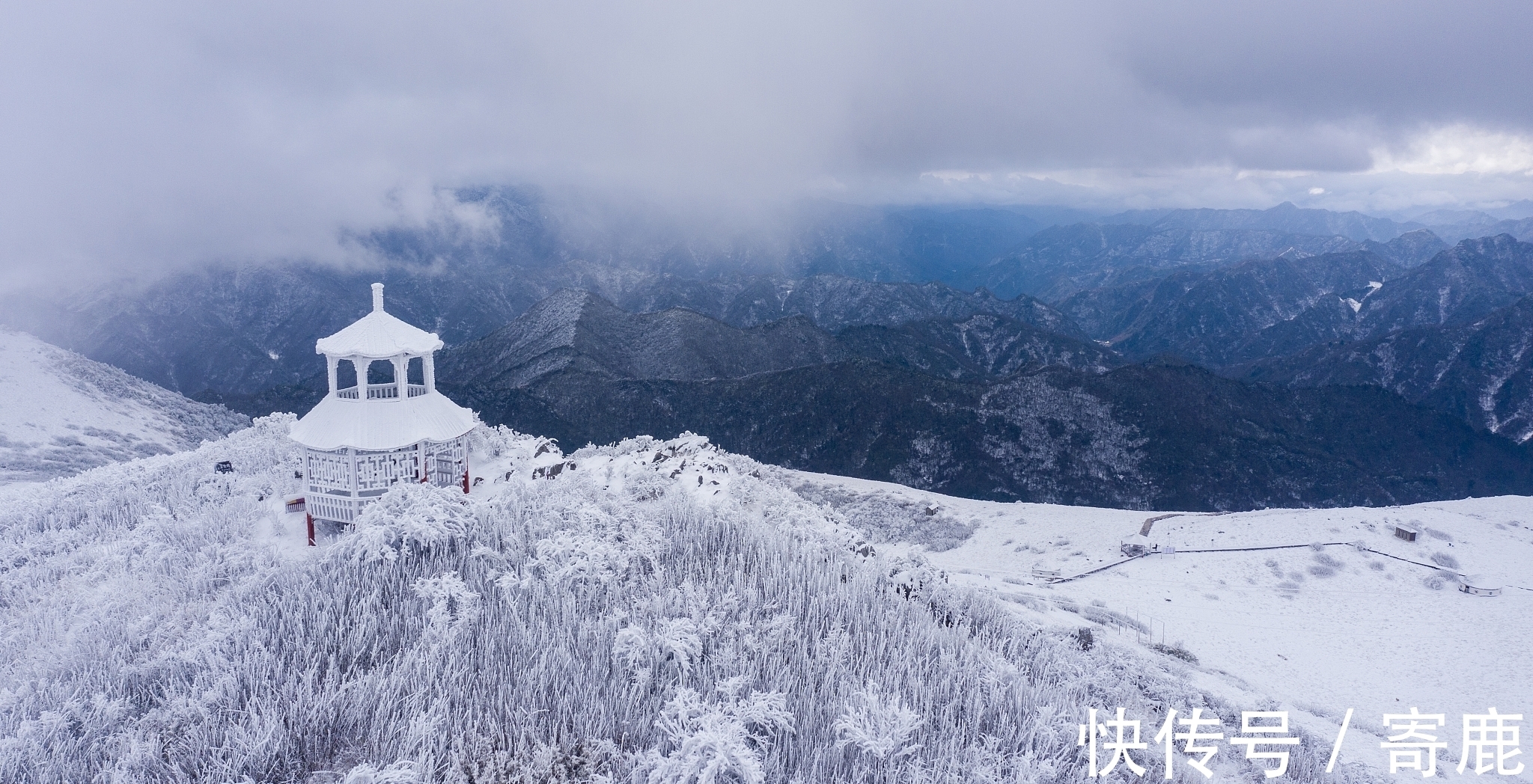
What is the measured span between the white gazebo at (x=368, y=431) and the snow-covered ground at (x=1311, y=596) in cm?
1130

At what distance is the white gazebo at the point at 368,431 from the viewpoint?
1354cm

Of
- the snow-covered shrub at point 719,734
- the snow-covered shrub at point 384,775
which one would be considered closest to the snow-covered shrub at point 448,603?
the snow-covered shrub at point 384,775

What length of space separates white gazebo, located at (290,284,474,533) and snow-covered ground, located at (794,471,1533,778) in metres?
11.3

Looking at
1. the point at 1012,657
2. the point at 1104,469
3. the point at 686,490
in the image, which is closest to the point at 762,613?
the point at 1012,657

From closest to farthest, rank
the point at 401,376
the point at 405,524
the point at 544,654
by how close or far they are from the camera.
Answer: the point at 544,654 < the point at 405,524 < the point at 401,376

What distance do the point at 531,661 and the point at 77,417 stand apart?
4888cm

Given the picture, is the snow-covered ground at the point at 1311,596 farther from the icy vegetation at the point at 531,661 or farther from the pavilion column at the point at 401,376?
the pavilion column at the point at 401,376

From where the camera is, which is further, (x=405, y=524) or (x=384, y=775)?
(x=405, y=524)

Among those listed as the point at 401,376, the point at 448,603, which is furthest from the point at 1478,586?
the point at 401,376

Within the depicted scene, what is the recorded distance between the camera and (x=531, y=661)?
22.7ft

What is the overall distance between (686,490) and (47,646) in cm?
1097

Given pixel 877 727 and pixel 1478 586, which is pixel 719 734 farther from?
pixel 1478 586

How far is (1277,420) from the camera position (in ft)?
284

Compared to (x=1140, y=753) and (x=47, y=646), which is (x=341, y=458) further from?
(x=1140, y=753)
